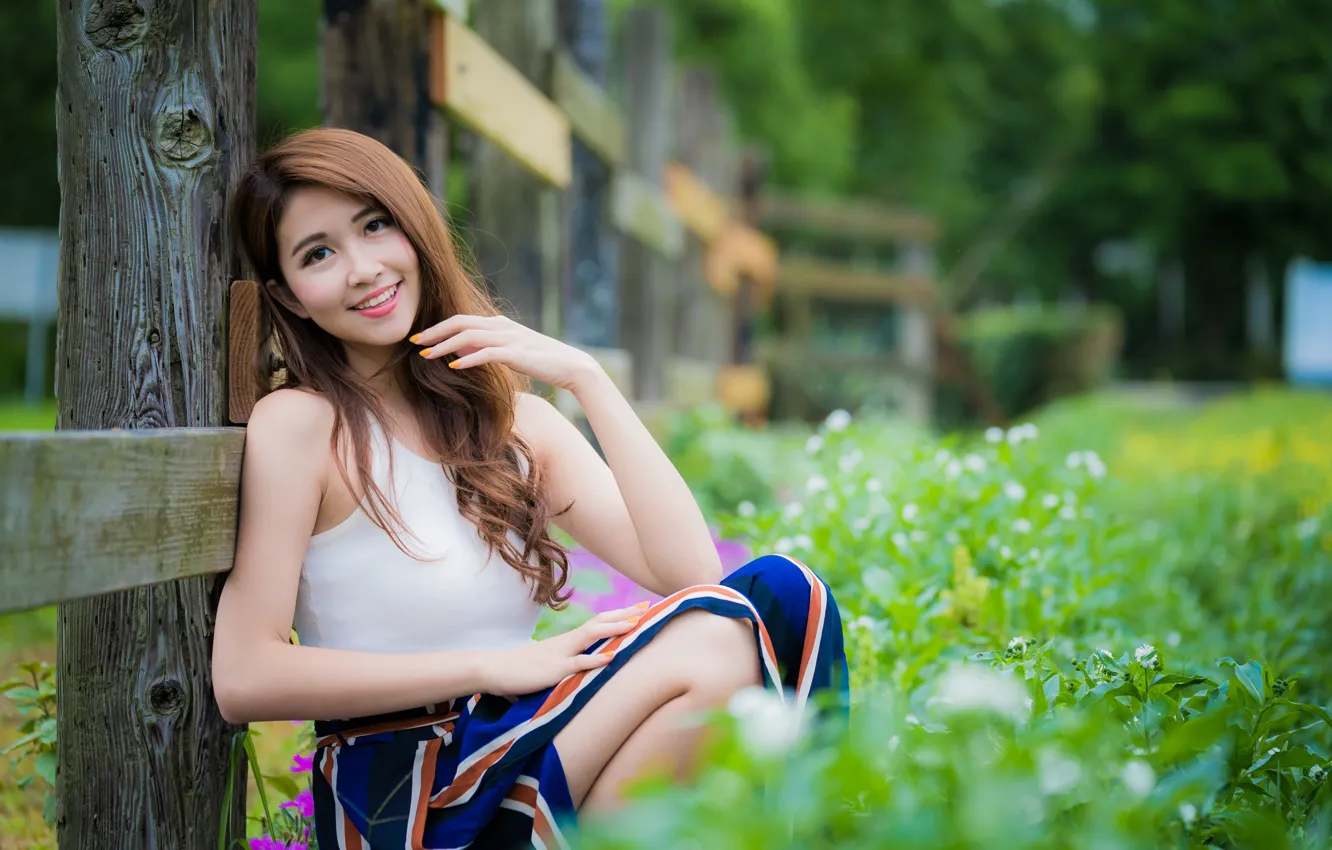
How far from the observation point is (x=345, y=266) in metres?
1.88

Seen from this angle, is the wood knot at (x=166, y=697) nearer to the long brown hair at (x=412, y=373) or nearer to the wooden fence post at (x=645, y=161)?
the long brown hair at (x=412, y=373)

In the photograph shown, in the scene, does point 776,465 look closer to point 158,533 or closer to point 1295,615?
point 1295,615

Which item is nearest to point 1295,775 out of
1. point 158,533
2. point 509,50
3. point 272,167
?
point 158,533

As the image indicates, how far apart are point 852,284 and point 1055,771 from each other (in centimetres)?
894

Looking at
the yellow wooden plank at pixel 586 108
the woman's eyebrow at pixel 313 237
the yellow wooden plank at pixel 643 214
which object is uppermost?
the yellow wooden plank at pixel 586 108

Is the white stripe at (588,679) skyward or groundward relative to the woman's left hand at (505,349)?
groundward

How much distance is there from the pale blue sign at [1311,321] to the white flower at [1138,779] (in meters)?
10.9

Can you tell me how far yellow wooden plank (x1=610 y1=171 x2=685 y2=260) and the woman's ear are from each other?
279 centimetres

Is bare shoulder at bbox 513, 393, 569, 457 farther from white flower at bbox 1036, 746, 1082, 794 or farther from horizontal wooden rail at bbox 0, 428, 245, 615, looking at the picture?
white flower at bbox 1036, 746, 1082, 794

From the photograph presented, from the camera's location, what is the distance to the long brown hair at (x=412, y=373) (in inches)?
72.5

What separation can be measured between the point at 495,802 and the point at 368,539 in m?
0.44

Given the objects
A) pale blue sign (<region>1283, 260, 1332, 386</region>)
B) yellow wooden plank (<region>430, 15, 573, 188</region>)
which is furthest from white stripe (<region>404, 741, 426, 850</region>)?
pale blue sign (<region>1283, 260, 1332, 386</region>)

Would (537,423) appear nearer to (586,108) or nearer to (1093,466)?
(1093,466)

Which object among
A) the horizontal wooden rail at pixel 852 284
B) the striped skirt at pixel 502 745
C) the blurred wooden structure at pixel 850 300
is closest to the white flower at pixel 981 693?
the striped skirt at pixel 502 745
